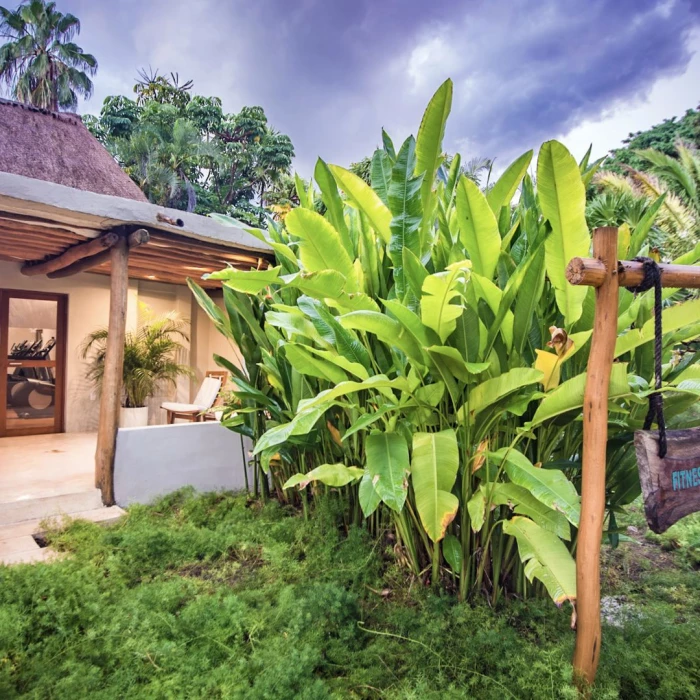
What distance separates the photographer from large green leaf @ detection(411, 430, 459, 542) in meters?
1.54

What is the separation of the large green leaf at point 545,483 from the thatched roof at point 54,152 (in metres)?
7.94

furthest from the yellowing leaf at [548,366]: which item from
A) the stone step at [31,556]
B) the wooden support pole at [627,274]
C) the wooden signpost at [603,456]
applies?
the stone step at [31,556]

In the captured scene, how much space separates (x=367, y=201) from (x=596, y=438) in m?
1.10

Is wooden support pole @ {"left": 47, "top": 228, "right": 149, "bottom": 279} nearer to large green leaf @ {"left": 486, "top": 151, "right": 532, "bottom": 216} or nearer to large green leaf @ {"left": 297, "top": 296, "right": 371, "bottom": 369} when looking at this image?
large green leaf @ {"left": 297, "top": 296, "right": 371, "bottom": 369}

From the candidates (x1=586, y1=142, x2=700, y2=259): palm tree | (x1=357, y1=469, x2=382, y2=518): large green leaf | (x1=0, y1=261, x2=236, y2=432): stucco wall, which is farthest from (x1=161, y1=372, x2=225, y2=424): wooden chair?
(x1=586, y1=142, x2=700, y2=259): palm tree

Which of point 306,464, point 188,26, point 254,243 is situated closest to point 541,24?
point 188,26

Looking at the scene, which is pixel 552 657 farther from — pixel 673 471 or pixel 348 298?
pixel 348 298

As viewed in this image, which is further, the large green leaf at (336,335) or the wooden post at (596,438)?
the large green leaf at (336,335)

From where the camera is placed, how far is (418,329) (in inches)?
60.3

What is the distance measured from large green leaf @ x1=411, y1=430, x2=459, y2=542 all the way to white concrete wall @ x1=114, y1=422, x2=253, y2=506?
2273 mm

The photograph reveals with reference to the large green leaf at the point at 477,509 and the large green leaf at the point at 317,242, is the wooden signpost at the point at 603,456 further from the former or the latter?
the large green leaf at the point at 317,242

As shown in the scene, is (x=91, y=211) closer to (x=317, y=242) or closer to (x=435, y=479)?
(x=317, y=242)

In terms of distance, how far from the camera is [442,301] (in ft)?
4.60

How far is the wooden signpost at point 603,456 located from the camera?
1238 millimetres
